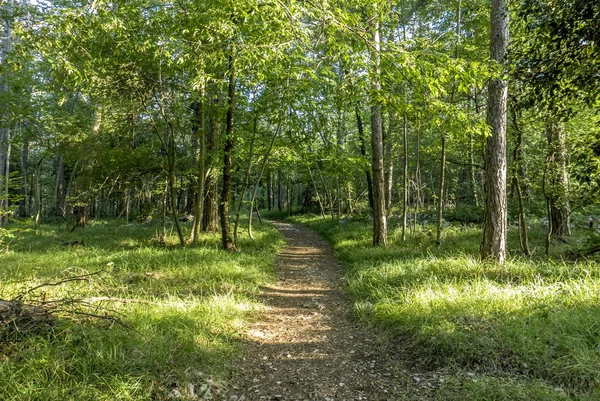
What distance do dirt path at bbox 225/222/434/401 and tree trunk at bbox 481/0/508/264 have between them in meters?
3.12

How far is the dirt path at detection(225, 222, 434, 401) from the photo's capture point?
10.2 ft

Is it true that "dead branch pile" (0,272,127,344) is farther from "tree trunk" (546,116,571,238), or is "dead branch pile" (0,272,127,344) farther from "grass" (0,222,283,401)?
"tree trunk" (546,116,571,238)

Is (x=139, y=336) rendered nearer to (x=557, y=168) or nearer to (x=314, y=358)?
(x=314, y=358)

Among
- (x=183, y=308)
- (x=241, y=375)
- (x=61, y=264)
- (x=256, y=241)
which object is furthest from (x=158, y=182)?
(x=241, y=375)

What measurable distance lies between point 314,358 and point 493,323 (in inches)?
84.3

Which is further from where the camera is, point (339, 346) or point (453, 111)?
point (453, 111)

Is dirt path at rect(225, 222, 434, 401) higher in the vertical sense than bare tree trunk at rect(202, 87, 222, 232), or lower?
lower

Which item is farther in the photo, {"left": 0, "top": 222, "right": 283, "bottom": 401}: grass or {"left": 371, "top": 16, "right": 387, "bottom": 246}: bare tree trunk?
{"left": 371, "top": 16, "right": 387, "bottom": 246}: bare tree trunk

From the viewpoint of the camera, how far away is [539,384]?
2.68 meters

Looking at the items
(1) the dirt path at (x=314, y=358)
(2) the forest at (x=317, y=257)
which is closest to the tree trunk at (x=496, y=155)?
(2) the forest at (x=317, y=257)

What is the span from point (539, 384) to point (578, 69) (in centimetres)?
373

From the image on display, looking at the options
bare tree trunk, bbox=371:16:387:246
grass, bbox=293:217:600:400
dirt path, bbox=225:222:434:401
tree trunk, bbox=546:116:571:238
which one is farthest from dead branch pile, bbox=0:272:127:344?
tree trunk, bbox=546:116:571:238

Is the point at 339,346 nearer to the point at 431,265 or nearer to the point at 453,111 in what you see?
the point at 431,265

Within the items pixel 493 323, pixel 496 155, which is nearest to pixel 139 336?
pixel 493 323
